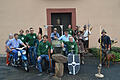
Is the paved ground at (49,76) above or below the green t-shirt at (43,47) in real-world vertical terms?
below

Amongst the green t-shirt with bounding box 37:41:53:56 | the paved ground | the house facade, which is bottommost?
the paved ground

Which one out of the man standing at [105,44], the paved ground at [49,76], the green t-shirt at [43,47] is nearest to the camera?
the paved ground at [49,76]

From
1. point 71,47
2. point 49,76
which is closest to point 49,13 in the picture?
point 71,47

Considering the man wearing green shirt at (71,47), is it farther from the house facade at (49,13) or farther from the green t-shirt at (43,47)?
the house facade at (49,13)

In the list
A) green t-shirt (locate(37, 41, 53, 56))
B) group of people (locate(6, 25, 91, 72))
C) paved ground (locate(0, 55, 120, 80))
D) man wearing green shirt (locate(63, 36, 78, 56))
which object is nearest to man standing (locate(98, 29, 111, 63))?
paved ground (locate(0, 55, 120, 80))

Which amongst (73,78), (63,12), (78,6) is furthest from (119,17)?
(73,78)

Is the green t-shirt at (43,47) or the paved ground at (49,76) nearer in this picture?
the paved ground at (49,76)

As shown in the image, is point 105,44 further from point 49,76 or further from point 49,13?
point 49,13

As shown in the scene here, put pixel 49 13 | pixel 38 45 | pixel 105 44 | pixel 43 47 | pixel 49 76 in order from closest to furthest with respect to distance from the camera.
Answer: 1. pixel 49 76
2. pixel 43 47
3. pixel 38 45
4. pixel 105 44
5. pixel 49 13

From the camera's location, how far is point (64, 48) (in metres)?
6.54

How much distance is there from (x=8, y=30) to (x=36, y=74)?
17.2 feet

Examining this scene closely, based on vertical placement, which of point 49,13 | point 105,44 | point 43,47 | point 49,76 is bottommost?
point 49,76

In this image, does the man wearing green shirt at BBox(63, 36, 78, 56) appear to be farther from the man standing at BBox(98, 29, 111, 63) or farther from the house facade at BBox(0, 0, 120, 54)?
the house facade at BBox(0, 0, 120, 54)

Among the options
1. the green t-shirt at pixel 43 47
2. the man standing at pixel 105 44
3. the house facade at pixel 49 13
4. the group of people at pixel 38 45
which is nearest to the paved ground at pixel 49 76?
the group of people at pixel 38 45
